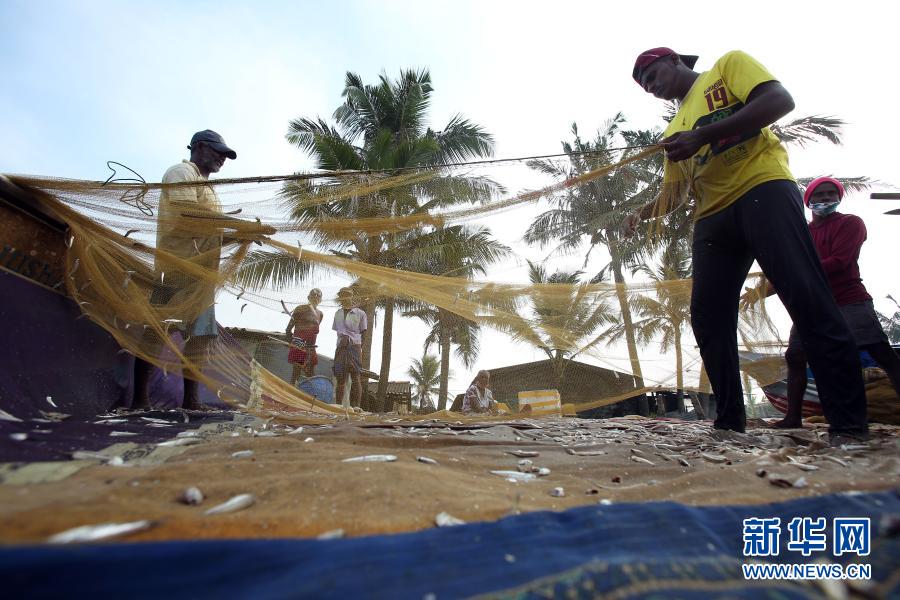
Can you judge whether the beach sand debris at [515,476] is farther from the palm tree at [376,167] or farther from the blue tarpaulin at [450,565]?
the palm tree at [376,167]

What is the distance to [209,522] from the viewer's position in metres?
0.93

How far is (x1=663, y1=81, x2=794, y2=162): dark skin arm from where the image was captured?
233 cm

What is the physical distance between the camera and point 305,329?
4605mm

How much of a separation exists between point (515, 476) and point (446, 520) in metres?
0.68

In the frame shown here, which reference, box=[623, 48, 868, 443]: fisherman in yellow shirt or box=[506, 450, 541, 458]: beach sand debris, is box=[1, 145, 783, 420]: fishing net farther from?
box=[506, 450, 541, 458]: beach sand debris

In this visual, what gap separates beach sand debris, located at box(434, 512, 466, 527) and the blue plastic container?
19.0 ft

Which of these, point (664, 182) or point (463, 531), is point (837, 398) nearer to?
point (664, 182)

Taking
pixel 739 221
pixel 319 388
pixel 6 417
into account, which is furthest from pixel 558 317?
pixel 319 388

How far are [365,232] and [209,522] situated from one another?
2926 millimetres

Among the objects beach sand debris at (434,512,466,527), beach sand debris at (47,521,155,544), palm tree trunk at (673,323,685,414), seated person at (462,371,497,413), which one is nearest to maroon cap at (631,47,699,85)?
palm tree trunk at (673,323,685,414)

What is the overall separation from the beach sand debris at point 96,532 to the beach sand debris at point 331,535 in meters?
0.31

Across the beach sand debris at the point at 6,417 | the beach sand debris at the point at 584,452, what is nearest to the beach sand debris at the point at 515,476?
the beach sand debris at the point at 584,452

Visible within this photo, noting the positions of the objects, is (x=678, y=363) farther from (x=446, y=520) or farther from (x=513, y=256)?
(x=446, y=520)

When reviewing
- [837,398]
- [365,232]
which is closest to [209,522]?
[837,398]
